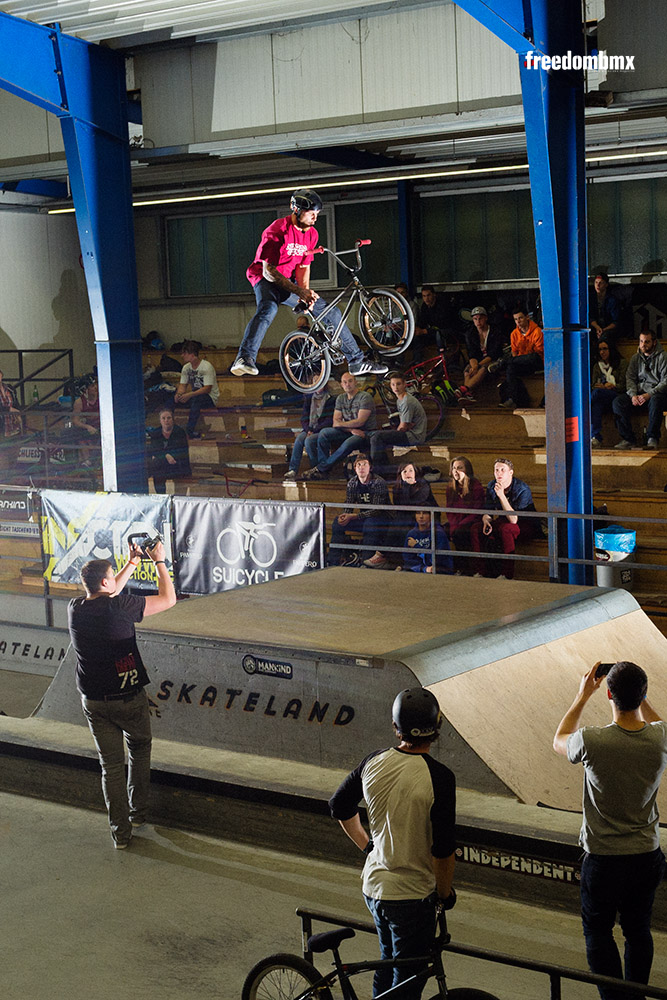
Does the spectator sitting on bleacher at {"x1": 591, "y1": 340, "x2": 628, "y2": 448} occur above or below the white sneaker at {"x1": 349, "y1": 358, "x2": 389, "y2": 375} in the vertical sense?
below

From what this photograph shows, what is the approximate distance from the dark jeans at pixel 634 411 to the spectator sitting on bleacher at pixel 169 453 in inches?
228

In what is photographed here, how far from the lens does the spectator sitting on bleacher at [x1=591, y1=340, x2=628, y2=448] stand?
1480 cm

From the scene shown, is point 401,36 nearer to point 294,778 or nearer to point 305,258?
point 305,258

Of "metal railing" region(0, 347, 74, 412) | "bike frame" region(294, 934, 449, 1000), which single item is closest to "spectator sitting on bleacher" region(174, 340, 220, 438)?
"metal railing" region(0, 347, 74, 412)

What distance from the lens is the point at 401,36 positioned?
34.4 feet

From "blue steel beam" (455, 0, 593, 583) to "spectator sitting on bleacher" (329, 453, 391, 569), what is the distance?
173 centimetres

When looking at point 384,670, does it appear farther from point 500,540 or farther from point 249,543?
point 500,540

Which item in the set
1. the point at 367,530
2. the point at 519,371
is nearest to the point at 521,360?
the point at 519,371

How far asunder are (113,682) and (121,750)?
48 centimetres

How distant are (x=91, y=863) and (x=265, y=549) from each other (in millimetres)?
3967

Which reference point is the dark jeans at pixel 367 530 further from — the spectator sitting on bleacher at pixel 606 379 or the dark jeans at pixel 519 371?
the dark jeans at pixel 519 371

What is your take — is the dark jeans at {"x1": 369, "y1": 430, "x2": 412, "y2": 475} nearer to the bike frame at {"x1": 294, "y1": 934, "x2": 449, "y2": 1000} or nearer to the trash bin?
the trash bin

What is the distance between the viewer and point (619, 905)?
434 cm

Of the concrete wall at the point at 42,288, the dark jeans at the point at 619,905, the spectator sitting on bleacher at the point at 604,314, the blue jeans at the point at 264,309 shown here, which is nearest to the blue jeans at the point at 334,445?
the blue jeans at the point at 264,309
